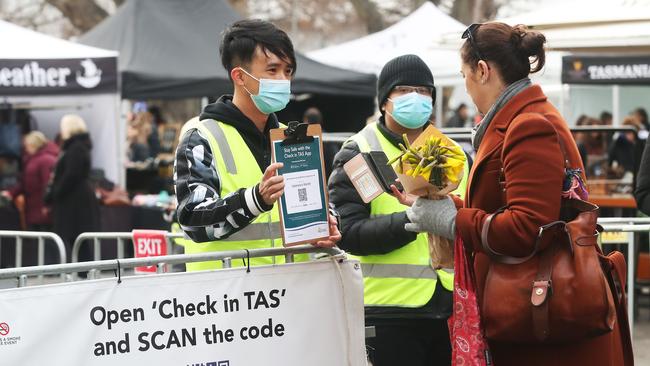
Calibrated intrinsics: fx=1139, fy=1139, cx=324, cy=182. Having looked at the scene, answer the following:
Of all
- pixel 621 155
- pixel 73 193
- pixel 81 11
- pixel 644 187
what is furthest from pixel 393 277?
pixel 81 11

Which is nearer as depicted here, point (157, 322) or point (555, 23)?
point (157, 322)

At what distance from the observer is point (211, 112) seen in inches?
172

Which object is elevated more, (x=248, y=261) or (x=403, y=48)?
(x=403, y=48)

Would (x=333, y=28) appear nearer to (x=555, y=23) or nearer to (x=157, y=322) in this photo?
(x=555, y=23)

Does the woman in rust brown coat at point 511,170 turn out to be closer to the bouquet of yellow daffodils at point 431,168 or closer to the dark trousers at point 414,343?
the bouquet of yellow daffodils at point 431,168

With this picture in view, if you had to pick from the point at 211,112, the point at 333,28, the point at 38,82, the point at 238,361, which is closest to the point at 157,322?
the point at 238,361

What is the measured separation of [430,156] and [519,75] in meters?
0.42

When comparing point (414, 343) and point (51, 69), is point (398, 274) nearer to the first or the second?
point (414, 343)

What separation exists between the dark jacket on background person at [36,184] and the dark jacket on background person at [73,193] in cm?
104

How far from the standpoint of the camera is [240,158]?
4.29 meters

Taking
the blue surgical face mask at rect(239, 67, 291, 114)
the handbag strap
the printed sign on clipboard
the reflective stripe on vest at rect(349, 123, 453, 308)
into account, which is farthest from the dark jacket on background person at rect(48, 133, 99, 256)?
the handbag strap

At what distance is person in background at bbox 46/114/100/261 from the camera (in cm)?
1353


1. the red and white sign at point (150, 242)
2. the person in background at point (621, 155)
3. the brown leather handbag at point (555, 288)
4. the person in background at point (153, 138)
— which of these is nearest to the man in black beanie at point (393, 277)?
the brown leather handbag at point (555, 288)

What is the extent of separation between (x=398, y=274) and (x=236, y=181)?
99 centimetres
